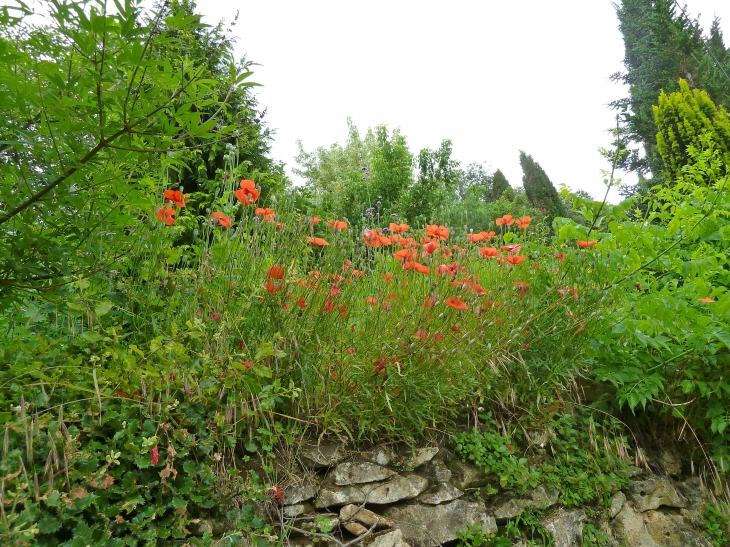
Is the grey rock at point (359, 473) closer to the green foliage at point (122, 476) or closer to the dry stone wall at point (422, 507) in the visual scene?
the dry stone wall at point (422, 507)

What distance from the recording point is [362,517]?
5.88ft

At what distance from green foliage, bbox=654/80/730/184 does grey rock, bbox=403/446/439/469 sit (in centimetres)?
962

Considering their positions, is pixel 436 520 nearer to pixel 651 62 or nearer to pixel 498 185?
pixel 651 62

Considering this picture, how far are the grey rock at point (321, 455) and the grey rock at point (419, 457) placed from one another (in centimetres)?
30

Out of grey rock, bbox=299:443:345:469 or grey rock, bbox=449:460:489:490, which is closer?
grey rock, bbox=299:443:345:469

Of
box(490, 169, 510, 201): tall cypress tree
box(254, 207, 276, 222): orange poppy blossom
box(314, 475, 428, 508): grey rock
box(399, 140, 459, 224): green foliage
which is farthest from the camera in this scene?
box(490, 169, 510, 201): tall cypress tree

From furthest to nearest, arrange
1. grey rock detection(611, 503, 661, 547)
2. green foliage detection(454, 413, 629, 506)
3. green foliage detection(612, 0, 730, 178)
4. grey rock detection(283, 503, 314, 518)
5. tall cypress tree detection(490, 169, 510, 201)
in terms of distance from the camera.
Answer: tall cypress tree detection(490, 169, 510, 201) < green foliage detection(612, 0, 730, 178) < grey rock detection(611, 503, 661, 547) < green foliage detection(454, 413, 629, 506) < grey rock detection(283, 503, 314, 518)

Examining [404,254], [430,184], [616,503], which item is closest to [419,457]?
[404,254]

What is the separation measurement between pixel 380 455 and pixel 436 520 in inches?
13.2

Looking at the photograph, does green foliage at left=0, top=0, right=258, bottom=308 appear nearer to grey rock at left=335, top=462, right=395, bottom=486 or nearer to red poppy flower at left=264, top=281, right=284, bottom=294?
red poppy flower at left=264, top=281, right=284, bottom=294

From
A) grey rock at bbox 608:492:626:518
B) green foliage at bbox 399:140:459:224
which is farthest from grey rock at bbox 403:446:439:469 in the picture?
green foliage at bbox 399:140:459:224

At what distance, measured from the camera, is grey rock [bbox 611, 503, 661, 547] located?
2.27 m

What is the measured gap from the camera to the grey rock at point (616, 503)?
7.61 ft

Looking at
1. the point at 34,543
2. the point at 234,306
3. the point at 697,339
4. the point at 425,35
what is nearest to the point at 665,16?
the point at 425,35
